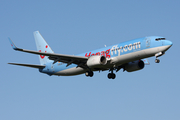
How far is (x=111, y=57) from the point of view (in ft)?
151

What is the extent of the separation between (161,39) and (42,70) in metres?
21.4

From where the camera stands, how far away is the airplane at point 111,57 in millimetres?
43188

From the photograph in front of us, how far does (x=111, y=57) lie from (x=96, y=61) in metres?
2.22

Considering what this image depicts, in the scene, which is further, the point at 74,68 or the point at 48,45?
the point at 48,45

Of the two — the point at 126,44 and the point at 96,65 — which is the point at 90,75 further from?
the point at 126,44

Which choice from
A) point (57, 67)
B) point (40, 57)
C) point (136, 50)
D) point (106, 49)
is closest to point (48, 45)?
point (40, 57)

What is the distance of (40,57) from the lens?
59094mm

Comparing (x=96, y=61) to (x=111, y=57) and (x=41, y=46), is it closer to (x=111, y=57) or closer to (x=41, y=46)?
(x=111, y=57)

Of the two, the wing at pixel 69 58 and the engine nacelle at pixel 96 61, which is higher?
the wing at pixel 69 58

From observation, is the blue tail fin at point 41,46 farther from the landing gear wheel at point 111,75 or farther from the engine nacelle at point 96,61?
the engine nacelle at point 96,61

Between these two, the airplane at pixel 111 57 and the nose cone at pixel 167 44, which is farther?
the airplane at pixel 111 57

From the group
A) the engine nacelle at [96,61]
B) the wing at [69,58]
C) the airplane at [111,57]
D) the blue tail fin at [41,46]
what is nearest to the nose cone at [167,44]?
the airplane at [111,57]

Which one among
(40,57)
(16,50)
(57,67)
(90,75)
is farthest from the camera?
(40,57)

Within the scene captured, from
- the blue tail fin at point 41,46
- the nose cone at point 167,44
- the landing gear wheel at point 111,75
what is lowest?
the landing gear wheel at point 111,75
